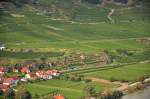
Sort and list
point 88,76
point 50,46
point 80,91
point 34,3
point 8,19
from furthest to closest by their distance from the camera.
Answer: point 34,3 < point 8,19 < point 50,46 < point 88,76 < point 80,91

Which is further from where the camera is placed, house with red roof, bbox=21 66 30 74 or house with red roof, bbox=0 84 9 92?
house with red roof, bbox=21 66 30 74

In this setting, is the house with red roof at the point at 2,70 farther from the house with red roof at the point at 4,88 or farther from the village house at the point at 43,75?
the village house at the point at 43,75

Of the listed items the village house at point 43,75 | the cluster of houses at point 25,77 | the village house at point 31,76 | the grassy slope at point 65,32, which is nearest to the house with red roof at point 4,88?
the cluster of houses at point 25,77

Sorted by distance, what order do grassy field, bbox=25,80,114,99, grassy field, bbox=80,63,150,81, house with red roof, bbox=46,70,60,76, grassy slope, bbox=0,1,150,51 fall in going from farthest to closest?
grassy slope, bbox=0,1,150,51 → grassy field, bbox=80,63,150,81 → house with red roof, bbox=46,70,60,76 → grassy field, bbox=25,80,114,99

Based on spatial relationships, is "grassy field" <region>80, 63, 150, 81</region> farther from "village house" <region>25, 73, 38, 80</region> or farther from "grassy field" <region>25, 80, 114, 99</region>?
"village house" <region>25, 73, 38, 80</region>

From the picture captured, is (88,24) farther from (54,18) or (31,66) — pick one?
(31,66)

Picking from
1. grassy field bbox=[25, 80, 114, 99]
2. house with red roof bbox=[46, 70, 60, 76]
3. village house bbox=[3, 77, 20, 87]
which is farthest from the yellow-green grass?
village house bbox=[3, 77, 20, 87]

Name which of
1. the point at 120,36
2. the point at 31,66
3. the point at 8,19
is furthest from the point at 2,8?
the point at 120,36
